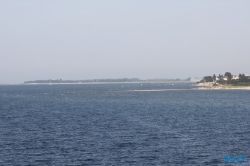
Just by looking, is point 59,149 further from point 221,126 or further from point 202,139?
point 221,126

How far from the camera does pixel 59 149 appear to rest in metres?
43.4

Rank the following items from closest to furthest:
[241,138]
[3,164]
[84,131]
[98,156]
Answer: [3,164] → [98,156] → [241,138] → [84,131]

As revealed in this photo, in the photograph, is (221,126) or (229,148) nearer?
(229,148)

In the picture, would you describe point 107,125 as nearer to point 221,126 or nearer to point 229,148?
point 221,126

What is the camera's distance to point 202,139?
48906mm

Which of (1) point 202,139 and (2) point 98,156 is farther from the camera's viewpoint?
(1) point 202,139

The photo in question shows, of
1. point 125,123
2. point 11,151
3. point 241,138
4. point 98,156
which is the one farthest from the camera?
point 125,123

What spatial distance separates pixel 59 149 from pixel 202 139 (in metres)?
15.6

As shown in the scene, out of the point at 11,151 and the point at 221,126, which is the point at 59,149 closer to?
the point at 11,151

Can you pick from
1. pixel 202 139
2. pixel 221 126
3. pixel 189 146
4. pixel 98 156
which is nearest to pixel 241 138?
pixel 202 139

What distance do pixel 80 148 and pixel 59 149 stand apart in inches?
79.6

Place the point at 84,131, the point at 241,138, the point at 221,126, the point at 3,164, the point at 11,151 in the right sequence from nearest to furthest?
the point at 3,164 → the point at 11,151 → the point at 241,138 → the point at 84,131 → the point at 221,126

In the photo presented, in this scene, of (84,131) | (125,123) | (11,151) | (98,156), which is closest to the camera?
(98,156)

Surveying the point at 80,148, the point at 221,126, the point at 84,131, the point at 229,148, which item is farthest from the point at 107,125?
the point at 229,148
